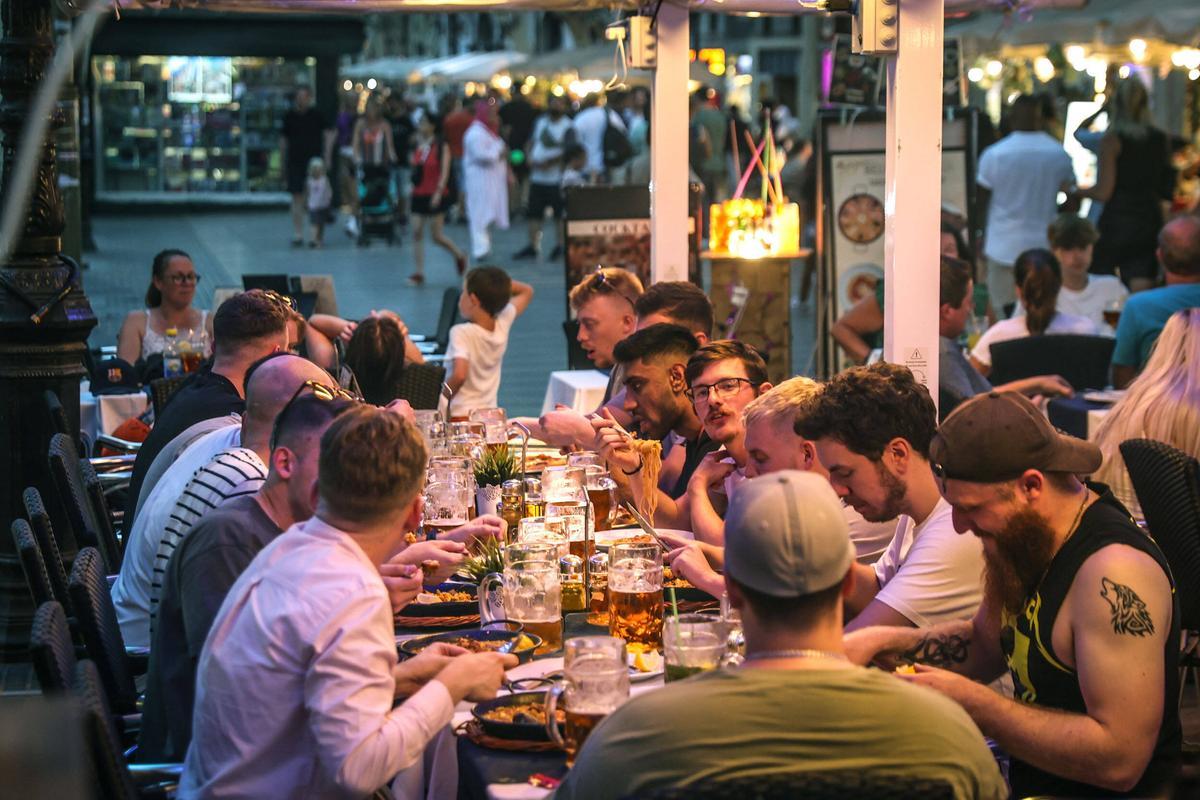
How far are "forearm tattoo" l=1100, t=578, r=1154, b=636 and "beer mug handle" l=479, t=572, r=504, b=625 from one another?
148 centimetres

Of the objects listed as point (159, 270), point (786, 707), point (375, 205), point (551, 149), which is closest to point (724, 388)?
point (786, 707)

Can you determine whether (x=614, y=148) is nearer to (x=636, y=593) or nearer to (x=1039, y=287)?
(x=1039, y=287)

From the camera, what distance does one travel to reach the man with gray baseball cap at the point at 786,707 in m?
2.52

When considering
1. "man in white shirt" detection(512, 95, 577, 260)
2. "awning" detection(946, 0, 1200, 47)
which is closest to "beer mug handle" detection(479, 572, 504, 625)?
"awning" detection(946, 0, 1200, 47)

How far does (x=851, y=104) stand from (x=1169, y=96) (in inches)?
395

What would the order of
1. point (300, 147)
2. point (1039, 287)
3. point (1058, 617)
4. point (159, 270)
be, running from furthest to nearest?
point (300, 147) < point (159, 270) < point (1039, 287) < point (1058, 617)

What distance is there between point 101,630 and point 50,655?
83cm

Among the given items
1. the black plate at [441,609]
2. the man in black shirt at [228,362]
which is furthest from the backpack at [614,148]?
the black plate at [441,609]

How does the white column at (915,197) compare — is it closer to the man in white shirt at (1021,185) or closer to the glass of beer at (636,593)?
the glass of beer at (636,593)

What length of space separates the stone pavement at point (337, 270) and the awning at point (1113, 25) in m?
3.38

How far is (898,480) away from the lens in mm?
3914

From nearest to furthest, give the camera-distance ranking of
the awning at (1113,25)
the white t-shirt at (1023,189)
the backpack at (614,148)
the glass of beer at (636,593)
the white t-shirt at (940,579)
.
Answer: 1. the white t-shirt at (940,579)
2. the glass of beer at (636,593)
3. the white t-shirt at (1023,189)
4. the awning at (1113,25)
5. the backpack at (614,148)

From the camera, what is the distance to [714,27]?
149 feet

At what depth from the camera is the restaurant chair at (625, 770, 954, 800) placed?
249cm
